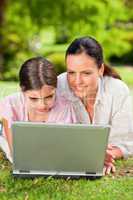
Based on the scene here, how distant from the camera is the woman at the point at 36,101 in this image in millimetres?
4027

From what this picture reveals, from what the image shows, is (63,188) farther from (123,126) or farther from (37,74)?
(123,126)

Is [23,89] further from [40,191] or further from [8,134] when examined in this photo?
[40,191]

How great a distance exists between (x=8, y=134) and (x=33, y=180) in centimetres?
43

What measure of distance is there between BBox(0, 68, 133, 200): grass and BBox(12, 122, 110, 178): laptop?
0.21ft

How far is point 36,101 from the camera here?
405 centimetres

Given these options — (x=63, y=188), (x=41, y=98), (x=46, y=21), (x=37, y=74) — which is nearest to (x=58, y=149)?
(x=63, y=188)

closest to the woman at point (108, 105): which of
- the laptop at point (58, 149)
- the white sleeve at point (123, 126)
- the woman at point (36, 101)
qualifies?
the white sleeve at point (123, 126)

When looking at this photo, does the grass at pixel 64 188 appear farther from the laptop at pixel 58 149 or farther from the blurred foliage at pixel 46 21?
the blurred foliage at pixel 46 21

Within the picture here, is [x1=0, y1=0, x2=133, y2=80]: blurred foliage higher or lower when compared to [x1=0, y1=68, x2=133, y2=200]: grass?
lower

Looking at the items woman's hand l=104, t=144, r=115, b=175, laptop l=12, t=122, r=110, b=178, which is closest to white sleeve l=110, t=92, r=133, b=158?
woman's hand l=104, t=144, r=115, b=175

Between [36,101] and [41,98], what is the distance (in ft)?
0.18

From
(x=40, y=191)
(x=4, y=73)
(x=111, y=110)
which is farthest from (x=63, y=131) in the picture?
(x=4, y=73)

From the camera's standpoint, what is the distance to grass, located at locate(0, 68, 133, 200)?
148 inches

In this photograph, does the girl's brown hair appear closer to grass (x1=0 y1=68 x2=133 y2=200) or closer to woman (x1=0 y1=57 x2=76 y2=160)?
woman (x1=0 y1=57 x2=76 y2=160)
